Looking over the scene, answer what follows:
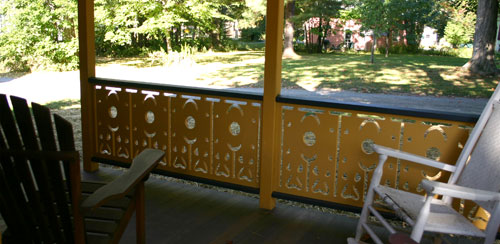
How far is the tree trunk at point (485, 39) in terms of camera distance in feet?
34.3

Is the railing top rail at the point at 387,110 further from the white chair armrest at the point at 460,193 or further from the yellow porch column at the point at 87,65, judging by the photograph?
the yellow porch column at the point at 87,65

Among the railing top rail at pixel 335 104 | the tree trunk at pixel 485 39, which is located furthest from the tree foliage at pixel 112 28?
the railing top rail at pixel 335 104

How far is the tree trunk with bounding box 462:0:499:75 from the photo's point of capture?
34.3 ft

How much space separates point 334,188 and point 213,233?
843 millimetres

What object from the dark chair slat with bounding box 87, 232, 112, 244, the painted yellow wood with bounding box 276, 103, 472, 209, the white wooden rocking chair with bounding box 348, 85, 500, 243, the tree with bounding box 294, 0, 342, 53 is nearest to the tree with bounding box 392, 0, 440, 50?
the tree with bounding box 294, 0, 342, 53

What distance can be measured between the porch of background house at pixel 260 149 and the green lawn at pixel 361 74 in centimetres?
770

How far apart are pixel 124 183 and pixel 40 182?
0.37m

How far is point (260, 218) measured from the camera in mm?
3107

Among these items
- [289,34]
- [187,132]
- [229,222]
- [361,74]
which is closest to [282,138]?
[229,222]

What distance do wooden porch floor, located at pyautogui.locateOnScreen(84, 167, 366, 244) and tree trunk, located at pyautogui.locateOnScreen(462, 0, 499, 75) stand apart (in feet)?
30.5

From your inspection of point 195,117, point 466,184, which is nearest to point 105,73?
point 195,117

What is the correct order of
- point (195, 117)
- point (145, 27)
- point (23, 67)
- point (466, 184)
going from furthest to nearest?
point (145, 27) → point (23, 67) → point (195, 117) → point (466, 184)

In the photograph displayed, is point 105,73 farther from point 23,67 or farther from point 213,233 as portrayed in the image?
point 213,233

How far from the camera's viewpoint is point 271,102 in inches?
122
